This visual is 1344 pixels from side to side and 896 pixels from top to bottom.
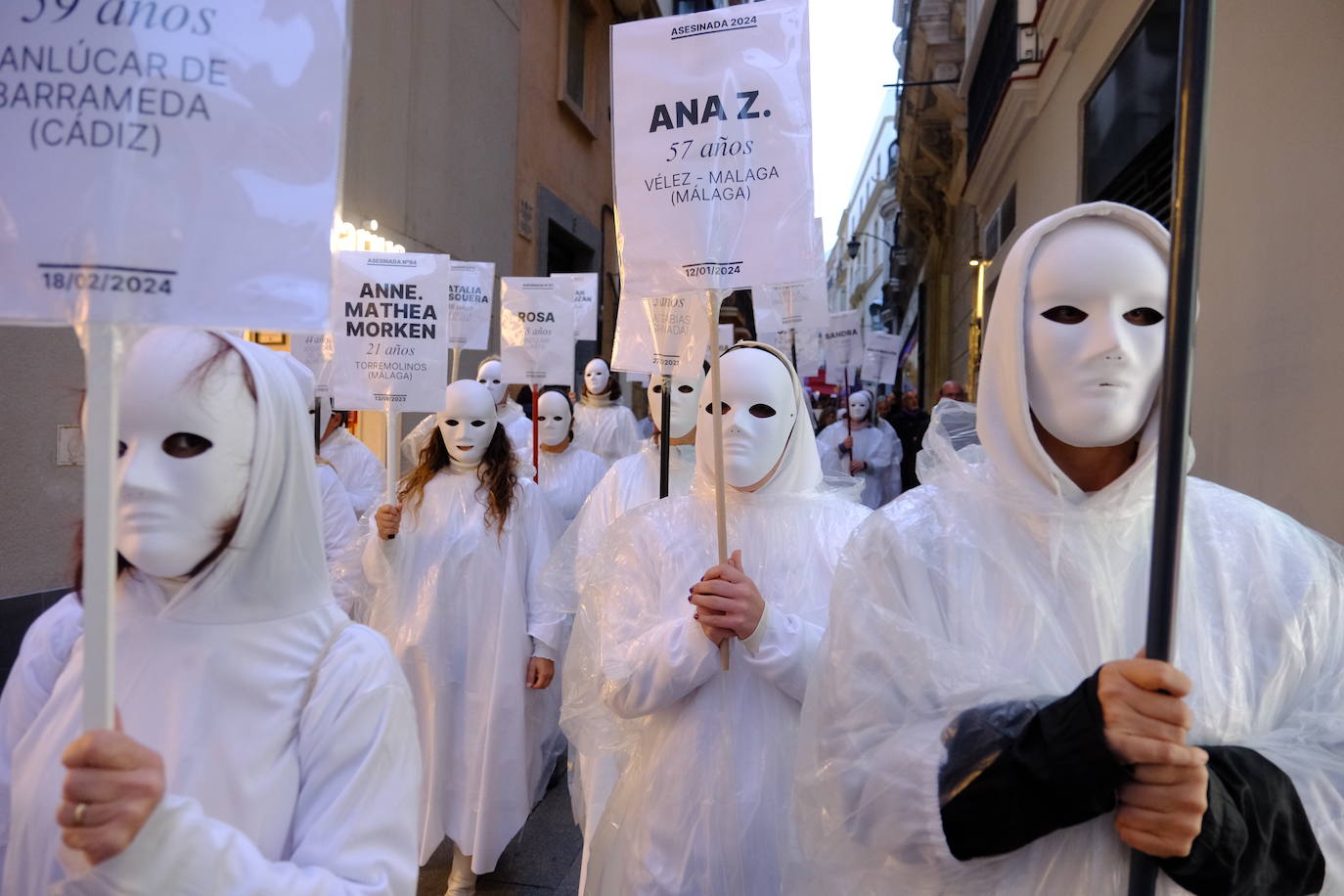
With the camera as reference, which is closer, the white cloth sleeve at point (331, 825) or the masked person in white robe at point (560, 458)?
the white cloth sleeve at point (331, 825)

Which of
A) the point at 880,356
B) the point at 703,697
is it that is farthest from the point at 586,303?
the point at 703,697

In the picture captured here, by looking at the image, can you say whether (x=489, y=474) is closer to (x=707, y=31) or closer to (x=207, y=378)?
(x=707, y=31)

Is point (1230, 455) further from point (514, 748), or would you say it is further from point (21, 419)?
point (21, 419)

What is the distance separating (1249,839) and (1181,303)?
0.79 metres

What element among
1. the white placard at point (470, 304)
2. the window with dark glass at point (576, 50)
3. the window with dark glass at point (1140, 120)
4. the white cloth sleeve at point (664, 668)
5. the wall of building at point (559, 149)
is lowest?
the white cloth sleeve at point (664, 668)

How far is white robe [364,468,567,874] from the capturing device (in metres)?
4.30

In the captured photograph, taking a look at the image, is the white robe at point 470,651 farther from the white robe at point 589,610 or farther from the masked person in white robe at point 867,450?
the masked person in white robe at point 867,450

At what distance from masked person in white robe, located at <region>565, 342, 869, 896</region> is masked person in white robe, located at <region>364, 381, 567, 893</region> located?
1.46 m

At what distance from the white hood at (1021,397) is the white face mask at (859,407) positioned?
9041mm

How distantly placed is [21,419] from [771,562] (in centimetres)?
449

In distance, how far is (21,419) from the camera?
5.27 metres

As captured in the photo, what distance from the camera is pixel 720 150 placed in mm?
2697

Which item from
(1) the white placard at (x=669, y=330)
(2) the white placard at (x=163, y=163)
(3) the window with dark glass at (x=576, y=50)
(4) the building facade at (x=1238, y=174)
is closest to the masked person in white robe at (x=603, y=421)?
(4) the building facade at (x=1238, y=174)

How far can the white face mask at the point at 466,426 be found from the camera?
476 centimetres
